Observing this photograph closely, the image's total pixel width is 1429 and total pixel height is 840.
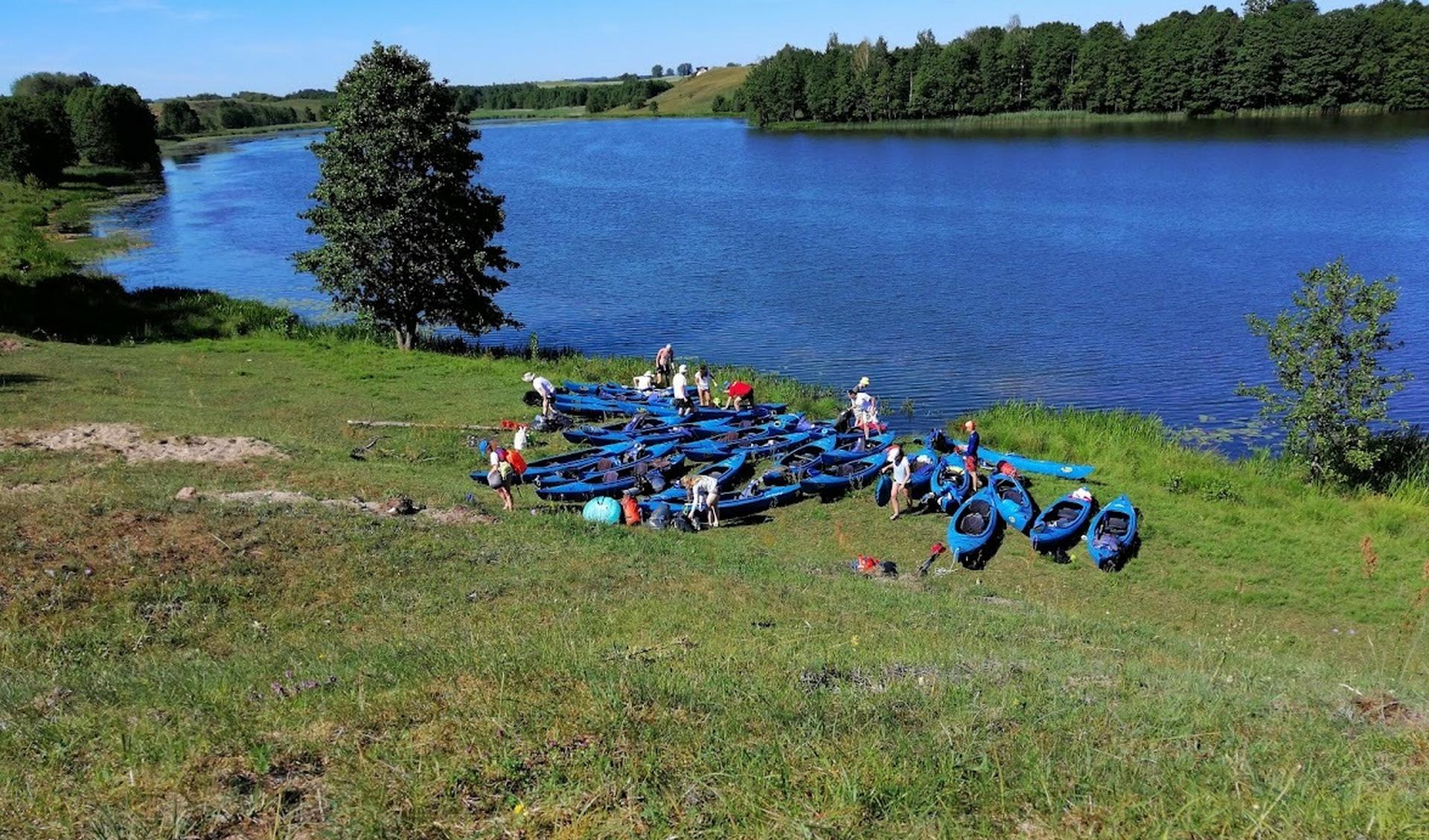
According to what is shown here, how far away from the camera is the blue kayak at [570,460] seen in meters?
24.2

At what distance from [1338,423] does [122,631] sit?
83.7 ft

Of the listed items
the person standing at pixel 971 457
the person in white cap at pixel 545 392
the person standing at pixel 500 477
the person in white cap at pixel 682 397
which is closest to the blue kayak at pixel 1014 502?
the person standing at pixel 971 457

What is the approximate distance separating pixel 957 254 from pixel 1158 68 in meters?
81.6

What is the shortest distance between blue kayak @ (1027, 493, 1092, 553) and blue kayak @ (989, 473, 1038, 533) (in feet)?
0.75

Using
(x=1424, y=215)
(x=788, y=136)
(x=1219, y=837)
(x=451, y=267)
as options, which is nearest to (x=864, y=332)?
(x=451, y=267)

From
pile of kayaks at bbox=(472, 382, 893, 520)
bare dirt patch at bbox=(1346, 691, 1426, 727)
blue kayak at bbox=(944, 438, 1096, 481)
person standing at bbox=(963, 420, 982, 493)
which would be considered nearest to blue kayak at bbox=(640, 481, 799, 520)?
pile of kayaks at bbox=(472, 382, 893, 520)

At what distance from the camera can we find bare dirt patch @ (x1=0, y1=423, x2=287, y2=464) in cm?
2136

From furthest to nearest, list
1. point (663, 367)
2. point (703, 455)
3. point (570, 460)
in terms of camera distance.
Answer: point (663, 367)
point (703, 455)
point (570, 460)

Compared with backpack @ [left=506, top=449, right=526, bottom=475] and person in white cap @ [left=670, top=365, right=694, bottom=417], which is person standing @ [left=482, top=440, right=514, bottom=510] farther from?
person in white cap @ [left=670, top=365, right=694, bottom=417]

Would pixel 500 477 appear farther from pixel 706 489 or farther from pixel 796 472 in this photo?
pixel 796 472

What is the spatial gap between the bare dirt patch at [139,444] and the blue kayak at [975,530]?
15.7 meters

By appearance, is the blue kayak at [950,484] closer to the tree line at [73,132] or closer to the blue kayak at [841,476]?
the blue kayak at [841,476]

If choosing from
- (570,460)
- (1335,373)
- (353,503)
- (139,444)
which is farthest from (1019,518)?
(139,444)

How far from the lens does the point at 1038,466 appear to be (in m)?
24.7
